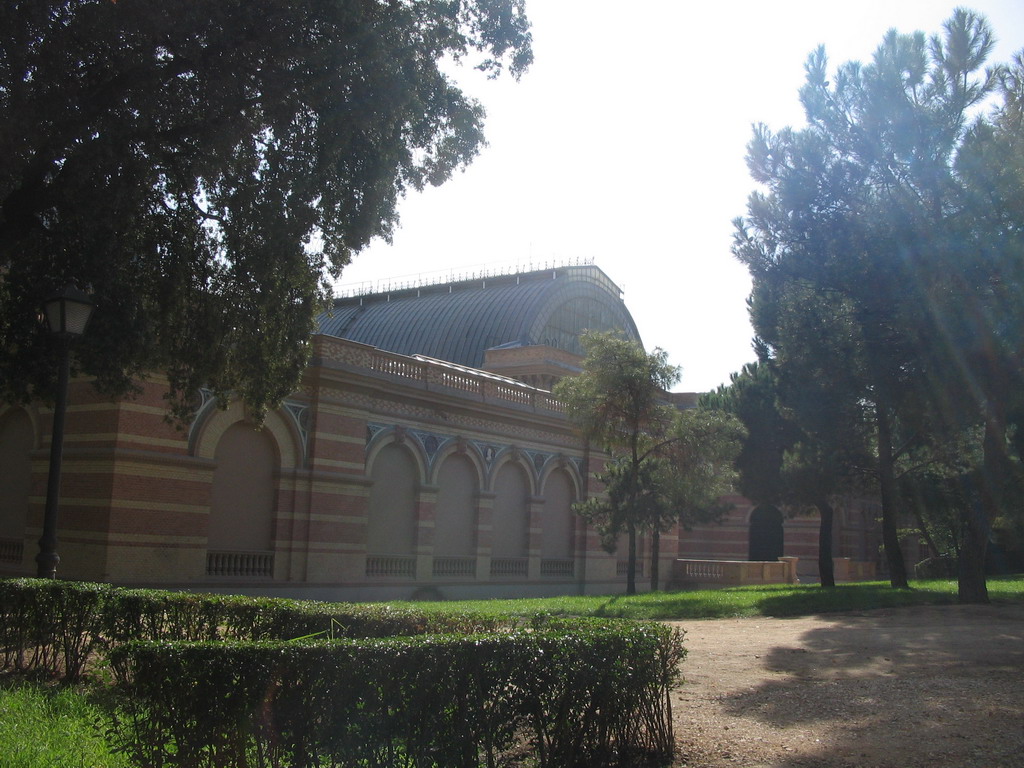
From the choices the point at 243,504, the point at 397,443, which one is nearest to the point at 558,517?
the point at 397,443

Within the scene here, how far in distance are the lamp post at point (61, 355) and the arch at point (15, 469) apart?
36.4 ft

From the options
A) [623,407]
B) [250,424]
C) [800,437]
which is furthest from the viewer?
[800,437]

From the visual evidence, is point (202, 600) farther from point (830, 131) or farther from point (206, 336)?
point (830, 131)

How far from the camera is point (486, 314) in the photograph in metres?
45.9

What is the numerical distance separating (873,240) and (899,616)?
24.5 ft

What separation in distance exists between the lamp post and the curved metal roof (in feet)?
106

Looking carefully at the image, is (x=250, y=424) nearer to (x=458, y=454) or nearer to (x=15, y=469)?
(x=15, y=469)

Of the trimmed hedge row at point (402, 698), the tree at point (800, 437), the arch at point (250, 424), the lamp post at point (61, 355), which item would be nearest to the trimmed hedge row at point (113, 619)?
the lamp post at point (61, 355)

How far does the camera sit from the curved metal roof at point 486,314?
44.9 meters

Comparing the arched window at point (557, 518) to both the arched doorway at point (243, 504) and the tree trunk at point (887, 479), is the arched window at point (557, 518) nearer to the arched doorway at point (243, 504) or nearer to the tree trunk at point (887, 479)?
the tree trunk at point (887, 479)

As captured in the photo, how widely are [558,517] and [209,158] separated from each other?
69.8ft

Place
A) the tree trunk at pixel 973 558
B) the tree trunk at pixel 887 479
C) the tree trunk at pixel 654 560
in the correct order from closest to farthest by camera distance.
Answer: the tree trunk at pixel 973 558 → the tree trunk at pixel 887 479 → the tree trunk at pixel 654 560

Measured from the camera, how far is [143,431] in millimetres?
19469

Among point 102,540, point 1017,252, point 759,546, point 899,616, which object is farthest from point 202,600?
point 759,546
